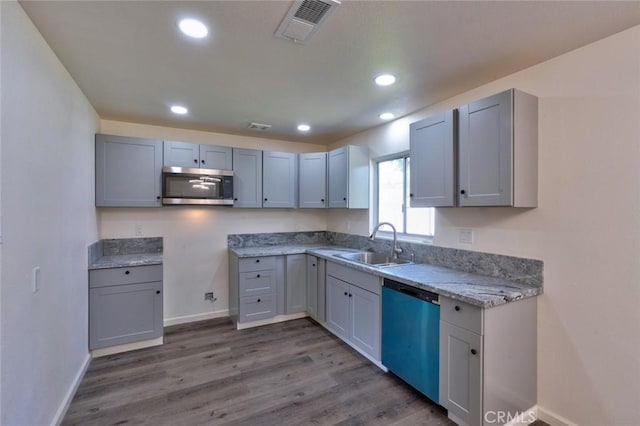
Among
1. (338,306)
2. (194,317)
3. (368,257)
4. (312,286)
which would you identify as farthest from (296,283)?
(194,317)

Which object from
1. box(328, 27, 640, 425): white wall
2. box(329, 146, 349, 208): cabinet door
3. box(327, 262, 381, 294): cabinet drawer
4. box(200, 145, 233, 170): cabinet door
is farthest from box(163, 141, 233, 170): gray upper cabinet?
box(328, 27, 640, 425): white wall

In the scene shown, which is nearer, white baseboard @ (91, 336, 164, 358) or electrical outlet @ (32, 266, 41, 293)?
electrical outlet @ (32, 266, 41, 293)

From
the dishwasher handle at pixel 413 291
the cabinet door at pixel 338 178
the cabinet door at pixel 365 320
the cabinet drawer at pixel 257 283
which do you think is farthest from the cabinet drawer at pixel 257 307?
the dishwasher handle at pixel 413 291

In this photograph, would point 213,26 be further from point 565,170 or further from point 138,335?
point 138,335

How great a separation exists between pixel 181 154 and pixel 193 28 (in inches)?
79.6

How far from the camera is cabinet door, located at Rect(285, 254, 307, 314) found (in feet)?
12.1

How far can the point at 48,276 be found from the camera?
1.81 metres

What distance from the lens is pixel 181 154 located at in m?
3.41

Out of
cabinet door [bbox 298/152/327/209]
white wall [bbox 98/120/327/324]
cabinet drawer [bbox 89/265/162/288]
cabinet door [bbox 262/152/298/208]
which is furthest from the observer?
cabinet door [bbox 298/152/327/209]

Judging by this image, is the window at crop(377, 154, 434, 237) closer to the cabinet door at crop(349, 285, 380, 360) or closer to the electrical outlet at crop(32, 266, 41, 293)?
the cabinet door at crop(349, 285, 380, 360)

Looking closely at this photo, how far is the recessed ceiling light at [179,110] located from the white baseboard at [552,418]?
381 centimetres

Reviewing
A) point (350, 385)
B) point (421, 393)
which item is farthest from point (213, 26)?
point (421, 393)

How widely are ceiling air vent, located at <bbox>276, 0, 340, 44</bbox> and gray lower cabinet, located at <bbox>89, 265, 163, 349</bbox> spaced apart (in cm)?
255

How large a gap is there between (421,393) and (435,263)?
1.07 metres
